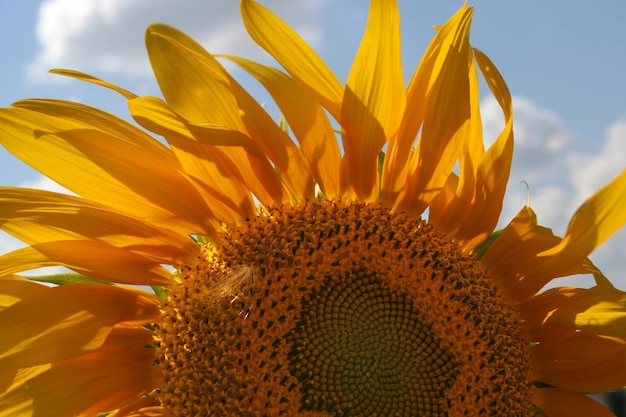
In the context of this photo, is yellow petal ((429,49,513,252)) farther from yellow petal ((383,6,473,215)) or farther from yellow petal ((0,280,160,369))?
yellow petal ((0,280,160,369))

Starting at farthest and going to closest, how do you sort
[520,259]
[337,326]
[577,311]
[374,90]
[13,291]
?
[520,259] → [577,311] → [374,90] → [13,291] → [337,326]

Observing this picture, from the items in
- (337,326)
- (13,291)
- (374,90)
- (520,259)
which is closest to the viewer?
(337,326)

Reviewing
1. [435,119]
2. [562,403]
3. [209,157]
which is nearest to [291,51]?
[209,157]

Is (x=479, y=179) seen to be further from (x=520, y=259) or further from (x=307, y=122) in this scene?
(x=307, y=122)

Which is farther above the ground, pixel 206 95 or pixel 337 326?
Answer: pixel 206 95

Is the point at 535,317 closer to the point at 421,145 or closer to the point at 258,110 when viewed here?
the point at 421,145

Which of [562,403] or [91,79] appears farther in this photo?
[562,403]
